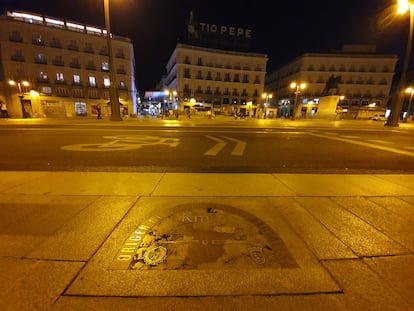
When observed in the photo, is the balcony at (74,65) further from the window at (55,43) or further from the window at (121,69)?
the window at (121,69)

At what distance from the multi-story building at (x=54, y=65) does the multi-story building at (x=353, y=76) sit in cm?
4870

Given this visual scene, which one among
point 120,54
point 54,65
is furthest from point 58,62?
point 120,54

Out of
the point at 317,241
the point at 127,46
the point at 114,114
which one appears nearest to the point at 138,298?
the point at 317,241

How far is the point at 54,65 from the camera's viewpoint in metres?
40.2

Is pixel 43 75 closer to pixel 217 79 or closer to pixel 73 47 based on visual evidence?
pixel 73 47

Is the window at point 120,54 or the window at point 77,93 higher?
the window at point 120,54

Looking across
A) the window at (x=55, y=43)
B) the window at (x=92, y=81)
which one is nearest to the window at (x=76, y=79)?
the window at (x=92, y=81)

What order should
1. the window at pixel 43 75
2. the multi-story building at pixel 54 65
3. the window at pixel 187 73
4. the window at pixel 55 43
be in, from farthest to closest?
the window at pixel 187 73 < the window at pixel 55 43 < the window at pixel 43 75 < the multi-story building at pixel 54 65

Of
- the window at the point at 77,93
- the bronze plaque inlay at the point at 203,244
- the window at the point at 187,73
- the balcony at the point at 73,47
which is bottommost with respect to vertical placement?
the bronze plaque inlay at the point at 203,244

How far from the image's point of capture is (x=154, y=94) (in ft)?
222

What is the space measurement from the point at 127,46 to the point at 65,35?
11770 millimetres

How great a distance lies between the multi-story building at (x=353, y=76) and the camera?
56281 mm

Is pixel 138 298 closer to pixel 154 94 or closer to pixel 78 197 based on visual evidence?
pixel 78 197

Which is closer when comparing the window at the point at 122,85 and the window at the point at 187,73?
the window at the point at 122,85
